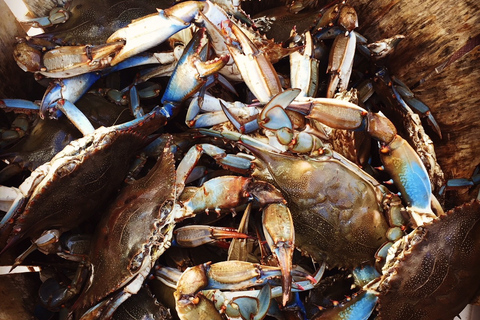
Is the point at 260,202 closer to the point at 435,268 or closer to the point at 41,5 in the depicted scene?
the point at 435,268

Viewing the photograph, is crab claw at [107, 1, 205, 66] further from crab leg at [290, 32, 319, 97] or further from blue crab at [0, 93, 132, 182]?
crab leg at [290, 32, 319, 97]

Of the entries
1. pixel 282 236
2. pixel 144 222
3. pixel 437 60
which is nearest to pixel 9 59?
pixel 144 222

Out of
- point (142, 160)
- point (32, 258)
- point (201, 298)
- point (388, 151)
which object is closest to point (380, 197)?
point (388, 151)

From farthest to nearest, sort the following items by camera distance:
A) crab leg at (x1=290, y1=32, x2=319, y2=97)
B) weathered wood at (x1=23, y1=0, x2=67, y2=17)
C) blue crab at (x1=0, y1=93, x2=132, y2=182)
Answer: weathered wood at (x1=23, y1=0, x2=67, y2=17), crab leg at (x1=290, y1=32, x2=319, y2=97), blue crab at (x1=0, y1=93, x2=132, y2=182)

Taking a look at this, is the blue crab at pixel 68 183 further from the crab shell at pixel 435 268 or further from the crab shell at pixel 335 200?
the crab shell at pixel 435 268

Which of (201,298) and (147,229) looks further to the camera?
(147,229)

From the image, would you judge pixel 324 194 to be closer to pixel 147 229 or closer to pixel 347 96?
pixel 347 96

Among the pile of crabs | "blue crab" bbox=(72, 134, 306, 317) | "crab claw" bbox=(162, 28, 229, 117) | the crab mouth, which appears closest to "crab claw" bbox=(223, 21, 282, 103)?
the pile of crabs

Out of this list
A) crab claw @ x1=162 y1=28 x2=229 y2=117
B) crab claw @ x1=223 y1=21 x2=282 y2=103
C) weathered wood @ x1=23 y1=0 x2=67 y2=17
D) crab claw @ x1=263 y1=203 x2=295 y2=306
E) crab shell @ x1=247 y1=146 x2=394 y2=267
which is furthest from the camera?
weathered wood @ x1=23 y1=0 x2=67 y2=17
